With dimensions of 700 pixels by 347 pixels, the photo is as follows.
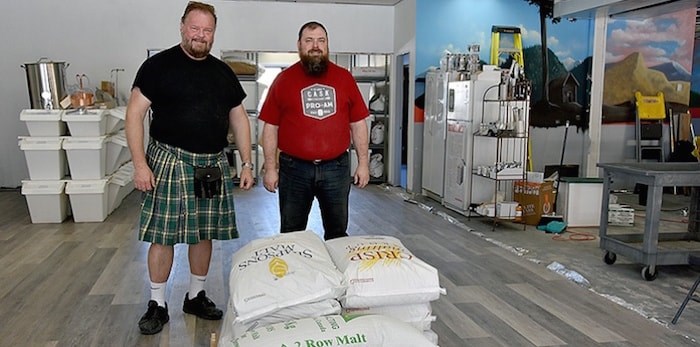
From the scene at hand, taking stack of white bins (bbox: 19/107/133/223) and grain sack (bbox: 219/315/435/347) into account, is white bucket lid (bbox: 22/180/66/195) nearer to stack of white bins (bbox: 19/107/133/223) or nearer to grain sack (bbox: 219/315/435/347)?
stack of white bins (bbox: 19/107/133/223)

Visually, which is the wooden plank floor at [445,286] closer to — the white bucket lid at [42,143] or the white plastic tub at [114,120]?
the white bucket lid at [42,143]

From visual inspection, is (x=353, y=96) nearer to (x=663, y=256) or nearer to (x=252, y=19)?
(x=663, y=256)

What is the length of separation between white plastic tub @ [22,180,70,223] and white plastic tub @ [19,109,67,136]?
1.61 feet

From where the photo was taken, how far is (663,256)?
3.89 meters

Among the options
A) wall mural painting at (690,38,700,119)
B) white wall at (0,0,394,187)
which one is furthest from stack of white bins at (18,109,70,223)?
wall mural painting at (690,38,700,119)

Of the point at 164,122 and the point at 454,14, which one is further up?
the point at 454,14

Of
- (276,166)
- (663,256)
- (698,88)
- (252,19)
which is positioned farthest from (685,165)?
(252,19)

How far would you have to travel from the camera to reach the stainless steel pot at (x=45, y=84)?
590 cm

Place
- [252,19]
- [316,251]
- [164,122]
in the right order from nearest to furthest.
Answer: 1. [316,251]
2. [164,122]
3. [252,19]

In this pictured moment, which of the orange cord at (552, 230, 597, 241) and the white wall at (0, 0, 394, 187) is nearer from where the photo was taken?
the orange cord at (552, 230, 597, 241)

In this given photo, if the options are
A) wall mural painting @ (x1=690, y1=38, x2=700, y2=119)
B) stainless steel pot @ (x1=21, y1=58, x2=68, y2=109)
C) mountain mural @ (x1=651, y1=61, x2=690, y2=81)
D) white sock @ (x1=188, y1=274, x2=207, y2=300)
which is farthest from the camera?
wall mural painting @ (x1=690, y1=38, x2=700, y2=119)

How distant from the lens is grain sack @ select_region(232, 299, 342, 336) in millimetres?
1746

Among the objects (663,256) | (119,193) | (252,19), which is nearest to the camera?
(663,256)

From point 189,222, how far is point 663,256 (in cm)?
320
